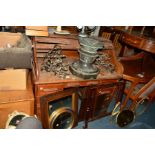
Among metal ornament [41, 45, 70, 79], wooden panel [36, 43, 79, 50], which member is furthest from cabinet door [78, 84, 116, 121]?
wooden panel [36, 43, 79, 50]

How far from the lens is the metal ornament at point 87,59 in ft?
5.24

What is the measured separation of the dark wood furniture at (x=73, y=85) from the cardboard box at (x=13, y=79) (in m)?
0.15

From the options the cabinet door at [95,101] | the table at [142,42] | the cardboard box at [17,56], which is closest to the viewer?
the cardboard box at [17,56]

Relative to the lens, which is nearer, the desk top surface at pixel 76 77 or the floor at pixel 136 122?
the desk top surface at pixel 76 77

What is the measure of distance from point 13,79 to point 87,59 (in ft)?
2.54

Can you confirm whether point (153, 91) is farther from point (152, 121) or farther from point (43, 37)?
point (43, 37)

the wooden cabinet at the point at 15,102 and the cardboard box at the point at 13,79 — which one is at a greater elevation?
the cardboard box at the point at 13,79

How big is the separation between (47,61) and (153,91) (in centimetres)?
136

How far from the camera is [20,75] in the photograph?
1692 millimetres

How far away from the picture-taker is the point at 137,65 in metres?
2.54

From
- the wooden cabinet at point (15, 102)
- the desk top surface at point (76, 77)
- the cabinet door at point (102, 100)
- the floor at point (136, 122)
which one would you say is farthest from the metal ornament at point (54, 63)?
the floor at point (136, 122)

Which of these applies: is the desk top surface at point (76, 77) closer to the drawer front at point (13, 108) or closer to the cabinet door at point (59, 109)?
the cabinet door at point (59, 109)

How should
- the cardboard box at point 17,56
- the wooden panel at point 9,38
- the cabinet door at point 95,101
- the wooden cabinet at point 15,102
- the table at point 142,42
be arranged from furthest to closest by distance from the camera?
the table at point 142,42 → the cabinet door at point 95,101 → the wooden panel at point 9,38 → the wooden cabinet at point 15,102 → the cardboard box at point 17,56

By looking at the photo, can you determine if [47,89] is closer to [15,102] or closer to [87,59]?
[15,102]
